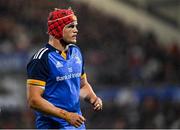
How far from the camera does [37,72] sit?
623 cm

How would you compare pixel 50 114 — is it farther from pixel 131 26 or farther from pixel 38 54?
pixel 131 26

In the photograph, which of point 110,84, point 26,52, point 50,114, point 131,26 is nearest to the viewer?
point 50,114

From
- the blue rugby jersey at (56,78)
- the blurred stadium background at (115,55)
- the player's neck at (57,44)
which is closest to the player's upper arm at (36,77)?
the blue rugby jersey at (56,78)

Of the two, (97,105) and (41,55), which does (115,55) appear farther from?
(41,55)

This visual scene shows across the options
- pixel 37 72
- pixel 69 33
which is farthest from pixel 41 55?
pixel 69 33

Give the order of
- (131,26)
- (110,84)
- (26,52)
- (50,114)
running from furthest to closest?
(131,26) → (26,52) → (110,84) → (50,114)

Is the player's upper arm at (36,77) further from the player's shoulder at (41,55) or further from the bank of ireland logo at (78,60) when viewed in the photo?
the bank of ireland logo at (78,60)

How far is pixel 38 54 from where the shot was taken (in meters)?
6.32

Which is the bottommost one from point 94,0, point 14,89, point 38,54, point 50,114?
point 14,89

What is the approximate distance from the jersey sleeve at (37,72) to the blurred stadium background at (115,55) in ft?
21.1

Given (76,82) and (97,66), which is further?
(97,66)

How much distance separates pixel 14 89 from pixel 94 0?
4.40m

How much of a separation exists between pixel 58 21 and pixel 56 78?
54cm

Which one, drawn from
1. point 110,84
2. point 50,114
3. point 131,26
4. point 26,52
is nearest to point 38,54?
point 50,114
